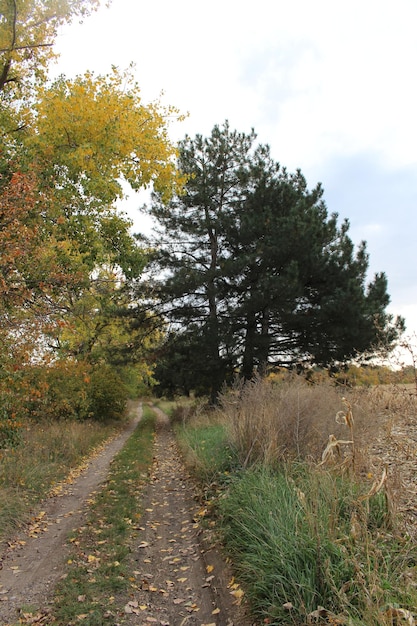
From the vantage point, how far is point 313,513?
12.9ft

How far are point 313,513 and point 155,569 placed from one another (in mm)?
2027

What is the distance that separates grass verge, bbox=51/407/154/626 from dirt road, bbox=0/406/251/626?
0.41 feet

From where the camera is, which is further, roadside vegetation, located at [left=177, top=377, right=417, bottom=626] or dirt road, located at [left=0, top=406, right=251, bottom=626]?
dirt road, located at [left=0, top=406, right=251, bottom=626]

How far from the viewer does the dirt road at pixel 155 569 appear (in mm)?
3762

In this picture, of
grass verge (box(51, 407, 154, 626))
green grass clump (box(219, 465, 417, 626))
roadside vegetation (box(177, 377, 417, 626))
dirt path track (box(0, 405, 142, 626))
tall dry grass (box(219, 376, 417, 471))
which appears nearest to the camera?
green grass clump (box(219, 465, 417, 626))

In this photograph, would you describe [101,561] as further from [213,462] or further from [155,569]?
[213,462]

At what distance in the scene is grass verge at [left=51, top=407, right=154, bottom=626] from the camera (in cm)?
370

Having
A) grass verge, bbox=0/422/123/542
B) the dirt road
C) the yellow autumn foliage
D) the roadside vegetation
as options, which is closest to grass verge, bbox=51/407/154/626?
the dirt road

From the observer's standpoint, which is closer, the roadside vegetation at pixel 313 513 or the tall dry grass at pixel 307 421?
the roadside vegetation at pixel 313 513

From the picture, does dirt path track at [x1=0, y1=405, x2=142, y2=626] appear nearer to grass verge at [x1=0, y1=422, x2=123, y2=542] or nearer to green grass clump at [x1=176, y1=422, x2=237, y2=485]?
grass verge at [x1=0, y1=422, x2=123, y2=542]

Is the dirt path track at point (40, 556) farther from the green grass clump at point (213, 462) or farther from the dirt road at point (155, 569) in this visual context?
the green grass clump at point (213, 462)

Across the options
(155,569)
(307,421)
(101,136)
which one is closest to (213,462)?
(307,421)

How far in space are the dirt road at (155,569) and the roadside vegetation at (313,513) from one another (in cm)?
32

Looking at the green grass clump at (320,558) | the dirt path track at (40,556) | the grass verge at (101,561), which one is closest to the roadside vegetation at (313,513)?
the green grass clump at (320,558)
